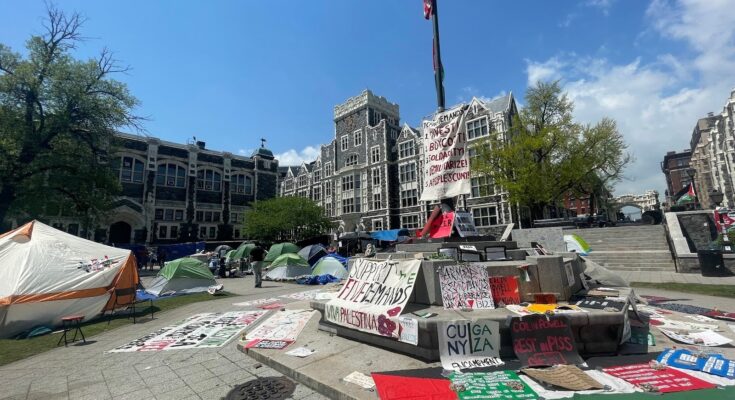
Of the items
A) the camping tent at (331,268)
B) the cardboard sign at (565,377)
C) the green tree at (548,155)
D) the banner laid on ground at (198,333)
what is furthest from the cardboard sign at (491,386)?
the green tree at (548,155)

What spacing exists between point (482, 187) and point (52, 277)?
3052cm

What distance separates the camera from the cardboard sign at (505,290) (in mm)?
5742

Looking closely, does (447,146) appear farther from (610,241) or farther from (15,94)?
(15,94)

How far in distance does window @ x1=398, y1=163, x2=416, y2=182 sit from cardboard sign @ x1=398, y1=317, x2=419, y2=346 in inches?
1395

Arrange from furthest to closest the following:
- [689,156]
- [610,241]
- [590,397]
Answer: [689,156] → [610,241] → [590,397]

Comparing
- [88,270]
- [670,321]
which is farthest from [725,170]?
[88,270]

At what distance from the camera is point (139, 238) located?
37.5 meters

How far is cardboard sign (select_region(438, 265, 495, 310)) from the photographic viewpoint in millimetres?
5469

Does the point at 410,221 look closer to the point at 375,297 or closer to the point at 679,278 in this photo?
the point at 679,278

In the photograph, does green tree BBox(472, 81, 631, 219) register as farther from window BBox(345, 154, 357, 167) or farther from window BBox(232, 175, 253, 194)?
window BBox(232, 175, 253, 194)

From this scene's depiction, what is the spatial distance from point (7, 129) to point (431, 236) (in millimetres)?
29870

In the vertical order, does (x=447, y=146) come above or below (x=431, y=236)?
above

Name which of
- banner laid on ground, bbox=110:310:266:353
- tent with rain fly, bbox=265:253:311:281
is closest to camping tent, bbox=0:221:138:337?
banner laid on ground, bbox=110:310:266:353

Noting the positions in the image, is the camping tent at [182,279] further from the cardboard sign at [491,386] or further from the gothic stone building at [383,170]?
the gothic stone building at [383,170]
